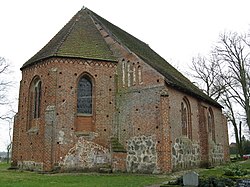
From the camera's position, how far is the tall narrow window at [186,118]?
21214mm

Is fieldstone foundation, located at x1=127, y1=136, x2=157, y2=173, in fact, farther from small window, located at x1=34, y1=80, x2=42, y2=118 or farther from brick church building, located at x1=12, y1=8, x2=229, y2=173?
small window, located at x1=34, y1=80, x2=42, y2=118

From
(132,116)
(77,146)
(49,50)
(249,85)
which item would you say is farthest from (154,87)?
(249,85)

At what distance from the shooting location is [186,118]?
2192 centimetres

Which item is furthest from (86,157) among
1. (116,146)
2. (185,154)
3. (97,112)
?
(185,154)

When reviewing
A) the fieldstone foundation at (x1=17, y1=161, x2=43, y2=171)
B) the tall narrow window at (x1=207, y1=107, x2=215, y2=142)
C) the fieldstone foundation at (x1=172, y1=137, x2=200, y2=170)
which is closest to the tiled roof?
the fieldstone foundation at (x1=17, y1=161, x2=43, y2=171)

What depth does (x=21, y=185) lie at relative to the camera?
11477 millimetres

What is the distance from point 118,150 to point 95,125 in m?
2.11

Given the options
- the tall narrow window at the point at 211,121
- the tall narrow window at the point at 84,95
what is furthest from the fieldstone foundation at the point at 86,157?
the tall narrow window at the point at 211,121

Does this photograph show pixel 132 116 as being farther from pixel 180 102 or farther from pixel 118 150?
pixel 180 102

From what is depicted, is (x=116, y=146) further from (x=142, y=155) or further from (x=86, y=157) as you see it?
(x=86, y=157)

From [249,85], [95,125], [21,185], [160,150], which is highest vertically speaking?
[249,85]

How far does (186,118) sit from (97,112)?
6.98 meters

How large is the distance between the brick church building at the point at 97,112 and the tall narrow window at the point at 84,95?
0.06 feet

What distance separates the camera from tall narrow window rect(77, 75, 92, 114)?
1898cm
